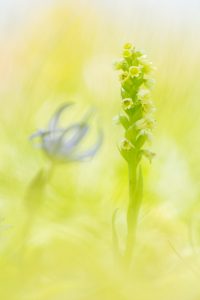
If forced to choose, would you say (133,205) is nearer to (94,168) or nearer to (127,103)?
(127,103)

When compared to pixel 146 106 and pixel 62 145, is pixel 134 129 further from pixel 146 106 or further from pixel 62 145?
pixel 62 145

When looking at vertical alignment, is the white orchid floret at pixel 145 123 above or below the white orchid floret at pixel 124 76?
below

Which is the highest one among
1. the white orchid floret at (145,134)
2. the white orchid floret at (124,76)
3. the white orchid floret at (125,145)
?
the white orchid floret at (124,76)

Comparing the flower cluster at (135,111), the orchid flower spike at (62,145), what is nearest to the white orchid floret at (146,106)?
the flower cluster at (135,111)

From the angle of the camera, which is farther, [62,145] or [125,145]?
[62,145]

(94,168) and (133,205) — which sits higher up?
(94,168)

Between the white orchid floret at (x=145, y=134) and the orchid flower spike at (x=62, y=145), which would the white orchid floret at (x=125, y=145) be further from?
the orchid flower spike at (x=62, y=145)

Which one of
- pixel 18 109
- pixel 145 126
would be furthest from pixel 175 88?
pixel 145 126

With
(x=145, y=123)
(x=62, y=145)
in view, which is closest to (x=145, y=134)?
(x=145, y=123)

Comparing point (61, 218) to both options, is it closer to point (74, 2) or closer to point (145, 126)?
point (145, 126)
